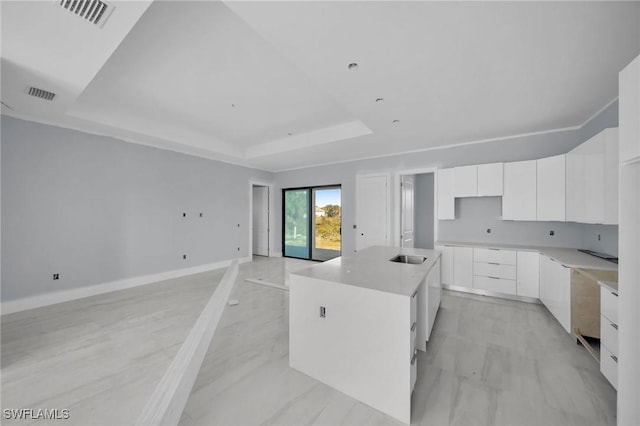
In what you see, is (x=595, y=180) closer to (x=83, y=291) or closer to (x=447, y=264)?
(x=447, y=264)

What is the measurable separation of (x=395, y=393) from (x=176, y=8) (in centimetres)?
317

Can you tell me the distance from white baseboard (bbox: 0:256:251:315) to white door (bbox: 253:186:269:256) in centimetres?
233

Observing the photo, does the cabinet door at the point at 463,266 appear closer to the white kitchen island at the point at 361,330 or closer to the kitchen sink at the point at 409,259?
the kitchen sink at the point at 409,259

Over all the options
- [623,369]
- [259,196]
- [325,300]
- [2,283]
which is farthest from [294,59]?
[259,196]

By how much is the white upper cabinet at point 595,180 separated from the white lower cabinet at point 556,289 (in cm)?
65

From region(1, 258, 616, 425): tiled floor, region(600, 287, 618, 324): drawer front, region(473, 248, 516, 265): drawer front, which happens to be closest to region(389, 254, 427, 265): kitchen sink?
region(1, 258, 616, 425): tiled floor

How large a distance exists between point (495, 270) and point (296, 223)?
513cm

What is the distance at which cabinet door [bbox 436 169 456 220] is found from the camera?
4348mm

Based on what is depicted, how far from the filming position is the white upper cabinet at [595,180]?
2.37 m

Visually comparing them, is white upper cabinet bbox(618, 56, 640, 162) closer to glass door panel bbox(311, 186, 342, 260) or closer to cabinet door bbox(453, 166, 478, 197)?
cabinet door bbox(453, 166, 478, 197)

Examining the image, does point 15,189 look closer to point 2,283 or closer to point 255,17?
point 2,283

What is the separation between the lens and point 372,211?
218 inches

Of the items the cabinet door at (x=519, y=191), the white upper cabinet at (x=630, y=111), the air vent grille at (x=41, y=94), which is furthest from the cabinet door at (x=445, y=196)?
the air vent grille at (x=41, y=94)

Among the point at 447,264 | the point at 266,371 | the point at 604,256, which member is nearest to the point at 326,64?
the point at 266,371
